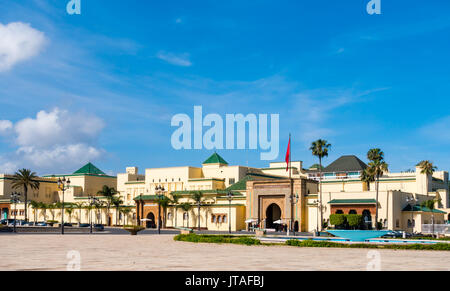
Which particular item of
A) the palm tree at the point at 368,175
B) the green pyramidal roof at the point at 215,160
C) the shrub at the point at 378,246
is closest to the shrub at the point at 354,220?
the palm tree at the point at 368,175

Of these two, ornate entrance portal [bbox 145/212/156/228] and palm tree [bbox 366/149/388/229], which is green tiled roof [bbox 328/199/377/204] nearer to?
palm tree [bbox 366/149/388/229]

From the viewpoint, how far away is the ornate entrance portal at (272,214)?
248 feet

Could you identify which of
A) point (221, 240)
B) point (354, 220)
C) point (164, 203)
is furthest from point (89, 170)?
point (221, 240)

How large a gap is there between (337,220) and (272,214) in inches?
638

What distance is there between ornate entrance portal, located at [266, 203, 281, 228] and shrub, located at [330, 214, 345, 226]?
1373 centimetres

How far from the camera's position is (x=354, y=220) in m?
61.5

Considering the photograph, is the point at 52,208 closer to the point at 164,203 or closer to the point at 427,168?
the point at 164,203

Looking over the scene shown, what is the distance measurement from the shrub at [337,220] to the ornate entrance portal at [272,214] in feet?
45.0

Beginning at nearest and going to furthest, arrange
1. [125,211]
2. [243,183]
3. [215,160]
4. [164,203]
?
1. [164,203]
2. [243,183]
3. [125,211]
4. [215,160]

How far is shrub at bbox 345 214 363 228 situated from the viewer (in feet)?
202

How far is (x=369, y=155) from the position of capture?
6669 centimetres
